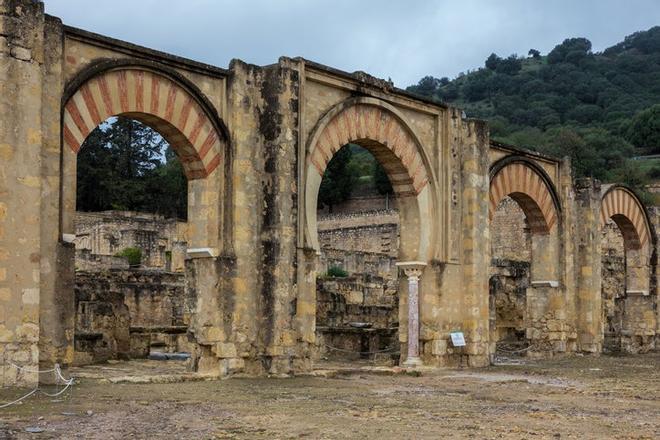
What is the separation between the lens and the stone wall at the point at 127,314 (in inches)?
583

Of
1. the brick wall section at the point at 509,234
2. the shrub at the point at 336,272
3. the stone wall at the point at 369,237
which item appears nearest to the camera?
the shrub at the point at 336,272

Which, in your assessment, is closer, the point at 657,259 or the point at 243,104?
the point at 243,104

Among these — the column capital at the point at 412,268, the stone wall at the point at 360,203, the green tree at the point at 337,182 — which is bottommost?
the column capital at the point at 412,268

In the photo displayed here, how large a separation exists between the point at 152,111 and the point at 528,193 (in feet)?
26.8

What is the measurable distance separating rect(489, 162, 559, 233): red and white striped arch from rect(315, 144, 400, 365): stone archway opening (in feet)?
10.2

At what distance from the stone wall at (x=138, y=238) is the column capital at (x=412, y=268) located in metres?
13.2

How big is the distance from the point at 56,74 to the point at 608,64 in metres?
84.9

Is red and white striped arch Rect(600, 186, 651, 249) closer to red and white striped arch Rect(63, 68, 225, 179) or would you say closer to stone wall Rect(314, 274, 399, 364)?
stone wall Rect(314, 274, 399, 364)

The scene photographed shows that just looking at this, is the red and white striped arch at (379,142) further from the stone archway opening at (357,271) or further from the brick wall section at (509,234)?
the brick wall section at (509,234)

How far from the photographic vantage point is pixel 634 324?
67.3ft

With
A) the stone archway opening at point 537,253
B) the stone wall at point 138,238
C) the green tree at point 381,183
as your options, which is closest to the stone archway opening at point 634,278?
the stone archway opening at point 537,253

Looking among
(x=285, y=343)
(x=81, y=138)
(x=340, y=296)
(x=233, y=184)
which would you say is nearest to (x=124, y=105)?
(x=81, y=138)

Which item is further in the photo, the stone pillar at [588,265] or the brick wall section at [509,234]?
the brick wall section at [509,234]

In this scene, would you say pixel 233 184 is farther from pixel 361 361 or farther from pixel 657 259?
pixel 657 259
